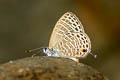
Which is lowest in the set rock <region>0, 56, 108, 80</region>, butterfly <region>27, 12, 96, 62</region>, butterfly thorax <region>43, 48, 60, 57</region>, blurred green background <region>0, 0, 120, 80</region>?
rock <region>0, 56, 108, 80</region>

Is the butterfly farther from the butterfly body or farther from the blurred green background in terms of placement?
the blurred green background

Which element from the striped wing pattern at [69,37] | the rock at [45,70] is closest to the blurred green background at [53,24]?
the striped wing pattern at [69,37]

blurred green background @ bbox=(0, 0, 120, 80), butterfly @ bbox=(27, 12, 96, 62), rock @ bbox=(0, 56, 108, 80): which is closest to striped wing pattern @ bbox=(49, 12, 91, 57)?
butterfly @ bbox=(27, 12, 96, 62)

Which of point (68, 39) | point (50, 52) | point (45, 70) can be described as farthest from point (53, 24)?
point (45, 70)

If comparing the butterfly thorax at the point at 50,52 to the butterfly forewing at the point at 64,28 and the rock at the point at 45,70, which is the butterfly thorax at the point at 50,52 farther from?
the rock at the point at 45,70

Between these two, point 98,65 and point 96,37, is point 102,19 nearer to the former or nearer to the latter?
point 96,37

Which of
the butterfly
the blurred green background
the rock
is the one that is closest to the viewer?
the rock
